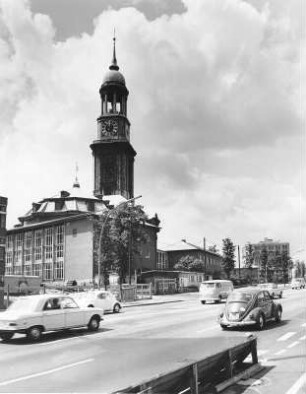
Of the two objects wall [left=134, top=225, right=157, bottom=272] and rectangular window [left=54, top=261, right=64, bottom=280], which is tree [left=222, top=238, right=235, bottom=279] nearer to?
wall [left=134, top=225, right=157, bottom=272]

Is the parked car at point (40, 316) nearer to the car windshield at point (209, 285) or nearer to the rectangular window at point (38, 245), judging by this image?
the car windshield at point (209, 285)

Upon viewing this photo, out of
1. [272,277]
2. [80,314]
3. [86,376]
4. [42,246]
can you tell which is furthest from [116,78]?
[86,376]

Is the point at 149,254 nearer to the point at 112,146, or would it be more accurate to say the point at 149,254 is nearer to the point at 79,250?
the point at 79,250

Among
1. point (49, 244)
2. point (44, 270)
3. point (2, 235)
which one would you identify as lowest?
point (44, 270)

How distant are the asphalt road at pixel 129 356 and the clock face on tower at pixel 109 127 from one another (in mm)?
80566

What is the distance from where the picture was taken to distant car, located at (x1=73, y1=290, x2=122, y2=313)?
29.4 m

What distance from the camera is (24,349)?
15133mm

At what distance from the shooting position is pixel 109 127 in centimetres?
9969

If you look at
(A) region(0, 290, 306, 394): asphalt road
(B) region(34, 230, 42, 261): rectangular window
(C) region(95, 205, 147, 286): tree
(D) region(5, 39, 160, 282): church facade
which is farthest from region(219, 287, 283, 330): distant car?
(B) region(34, 230, 42, 261): rectangular window

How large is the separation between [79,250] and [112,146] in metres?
29.2

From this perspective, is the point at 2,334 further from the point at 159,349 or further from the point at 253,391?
the point at 253,391

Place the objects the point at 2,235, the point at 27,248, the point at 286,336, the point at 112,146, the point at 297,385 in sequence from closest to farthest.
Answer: the point at 297,385, the point at 286,336, the point at 2,235, the point at 27,248, the point at 112,146

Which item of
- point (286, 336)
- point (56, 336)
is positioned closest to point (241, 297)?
point (286, 336)

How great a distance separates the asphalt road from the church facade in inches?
1842
